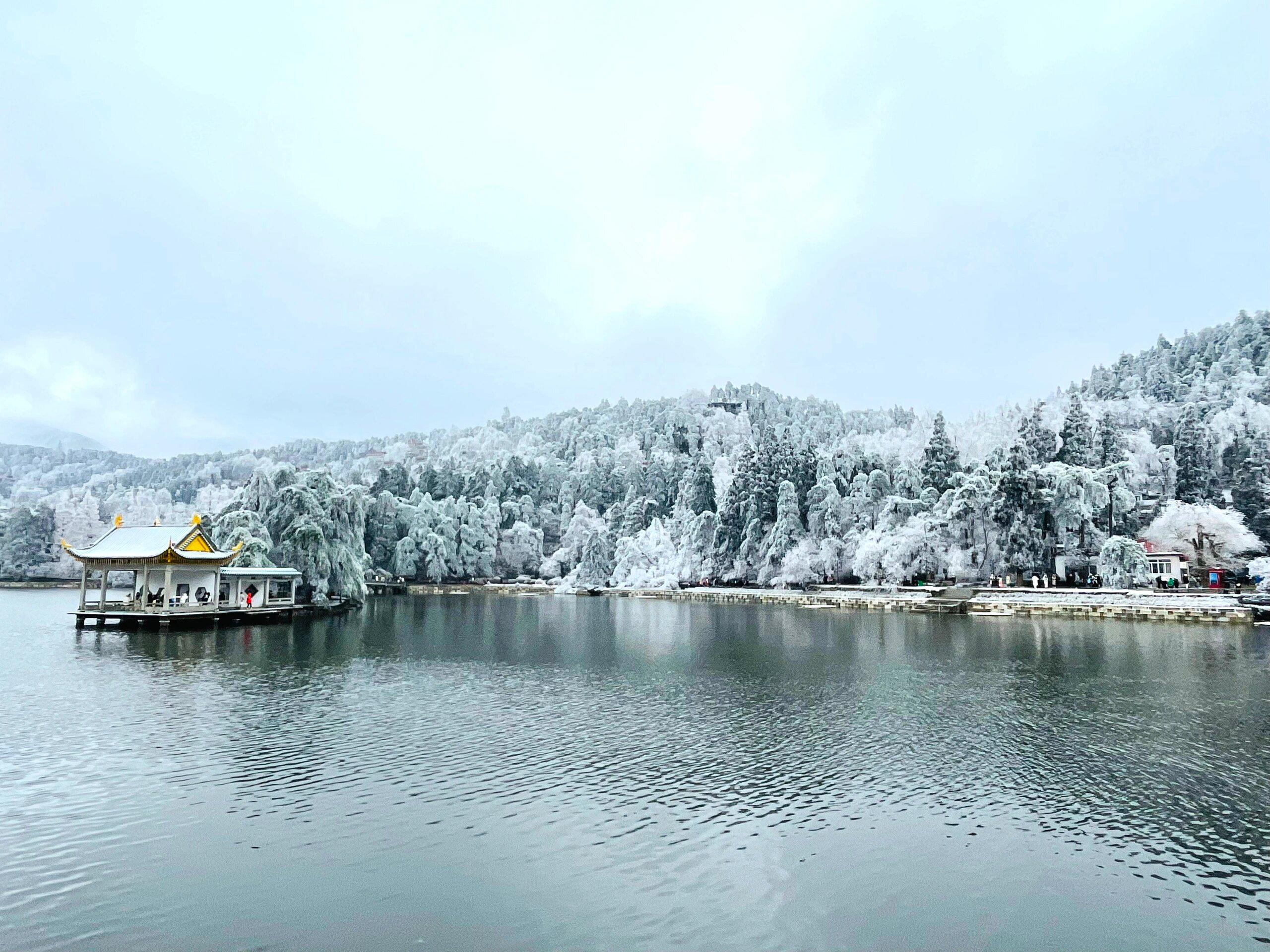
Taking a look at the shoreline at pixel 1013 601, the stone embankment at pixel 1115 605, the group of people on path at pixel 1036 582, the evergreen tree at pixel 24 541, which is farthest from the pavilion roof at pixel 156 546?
the evergreen tree at pixel 24 541

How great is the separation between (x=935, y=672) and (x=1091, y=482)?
44.2 m

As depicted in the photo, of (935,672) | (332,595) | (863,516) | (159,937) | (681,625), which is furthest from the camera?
(863,516)

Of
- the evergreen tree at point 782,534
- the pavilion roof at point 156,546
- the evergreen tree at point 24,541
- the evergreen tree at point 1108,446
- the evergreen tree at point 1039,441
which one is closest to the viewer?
the pavilion roof at point 156,546

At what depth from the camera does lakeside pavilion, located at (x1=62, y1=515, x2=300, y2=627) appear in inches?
1802

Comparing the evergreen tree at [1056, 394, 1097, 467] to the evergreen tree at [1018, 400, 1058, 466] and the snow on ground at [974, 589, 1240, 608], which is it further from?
the snow on ground at [974, 589, 1240, 608]

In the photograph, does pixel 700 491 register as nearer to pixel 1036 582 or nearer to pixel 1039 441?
pixel 1039 441

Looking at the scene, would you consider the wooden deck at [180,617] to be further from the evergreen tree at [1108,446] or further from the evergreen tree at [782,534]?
the evergreen tree at [1108,446]

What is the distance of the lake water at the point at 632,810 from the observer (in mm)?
10648

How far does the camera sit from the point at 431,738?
19938 millimetres

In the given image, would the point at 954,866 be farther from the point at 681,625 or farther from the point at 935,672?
the point at 681,625

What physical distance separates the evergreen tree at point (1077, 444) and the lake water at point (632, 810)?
49546 millimetres

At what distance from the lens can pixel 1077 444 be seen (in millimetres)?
76438

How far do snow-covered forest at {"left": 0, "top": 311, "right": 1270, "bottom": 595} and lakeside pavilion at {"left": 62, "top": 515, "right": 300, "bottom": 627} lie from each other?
12.6ft

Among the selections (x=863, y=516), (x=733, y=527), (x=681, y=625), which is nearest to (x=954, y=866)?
(x=681, y=625)
